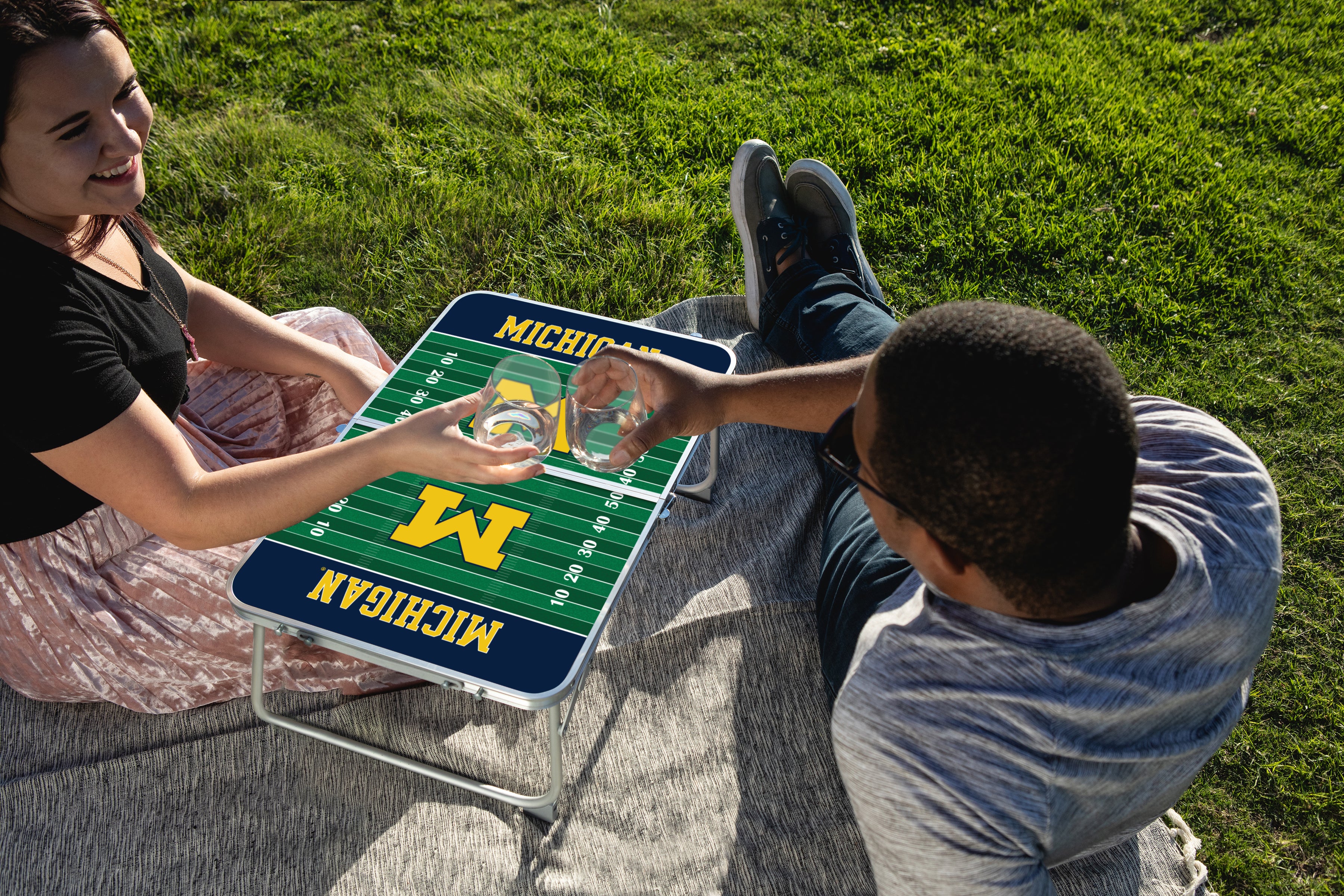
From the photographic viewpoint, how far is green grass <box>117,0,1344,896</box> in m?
4.54

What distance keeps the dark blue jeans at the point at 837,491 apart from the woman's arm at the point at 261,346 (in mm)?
1553

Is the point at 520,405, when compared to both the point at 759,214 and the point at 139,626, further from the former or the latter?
the point at 759,214

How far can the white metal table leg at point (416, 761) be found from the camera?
2646 millimetres

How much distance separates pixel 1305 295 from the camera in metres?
4.57

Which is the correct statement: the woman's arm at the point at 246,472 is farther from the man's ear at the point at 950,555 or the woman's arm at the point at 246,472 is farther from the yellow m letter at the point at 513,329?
the man's ear at the point at 950,555

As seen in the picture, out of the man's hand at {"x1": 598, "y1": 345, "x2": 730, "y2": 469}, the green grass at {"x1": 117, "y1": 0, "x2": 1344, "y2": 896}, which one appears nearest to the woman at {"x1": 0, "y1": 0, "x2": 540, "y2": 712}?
the man's hand at {"x1": 598, "y1": 345, "x2": 730, "y2": 469}

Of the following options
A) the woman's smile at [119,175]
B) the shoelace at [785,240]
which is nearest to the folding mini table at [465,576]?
the woman's smile at [119,175]

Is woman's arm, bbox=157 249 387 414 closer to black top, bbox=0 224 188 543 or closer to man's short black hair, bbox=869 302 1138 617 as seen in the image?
black top, bbox=0 224 188 543

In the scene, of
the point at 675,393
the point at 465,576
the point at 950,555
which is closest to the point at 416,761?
the point at 465,576

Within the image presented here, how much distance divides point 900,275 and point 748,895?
3019 mm

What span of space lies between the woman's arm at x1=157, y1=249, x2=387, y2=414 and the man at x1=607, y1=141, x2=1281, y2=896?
181 centimetres

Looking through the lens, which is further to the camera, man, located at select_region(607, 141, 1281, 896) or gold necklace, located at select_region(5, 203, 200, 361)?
gold necklace, located at select_region(5, 203, 200, 361)

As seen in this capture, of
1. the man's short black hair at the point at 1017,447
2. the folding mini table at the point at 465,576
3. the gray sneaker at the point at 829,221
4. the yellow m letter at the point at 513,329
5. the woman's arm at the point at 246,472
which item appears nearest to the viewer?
the man's short black hair at the point at 1017,447

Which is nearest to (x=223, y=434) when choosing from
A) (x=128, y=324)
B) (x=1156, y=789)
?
(x=128, y=324)
